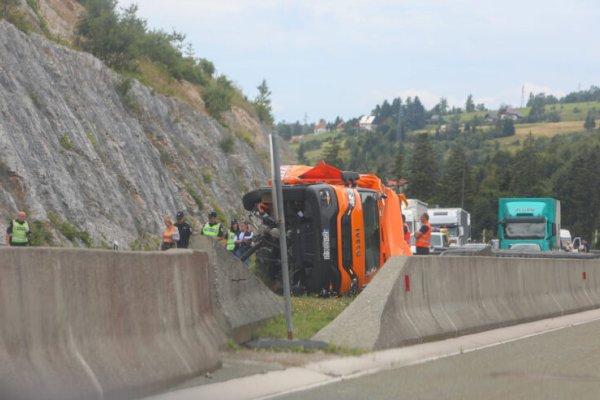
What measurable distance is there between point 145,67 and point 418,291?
36221mm

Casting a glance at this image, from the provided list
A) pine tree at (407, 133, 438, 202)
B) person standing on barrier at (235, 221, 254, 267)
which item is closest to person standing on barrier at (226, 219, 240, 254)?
person standing on barrier at (235, 221, 254, 267)

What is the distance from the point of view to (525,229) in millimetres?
52594

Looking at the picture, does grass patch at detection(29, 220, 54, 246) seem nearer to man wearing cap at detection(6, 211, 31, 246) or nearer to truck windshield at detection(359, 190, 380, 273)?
man wearing cap at detection(6, 211, 31, 246)

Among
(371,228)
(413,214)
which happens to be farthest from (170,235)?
(413,214)

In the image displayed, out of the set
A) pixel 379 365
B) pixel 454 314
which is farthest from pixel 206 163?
pixel 379 365

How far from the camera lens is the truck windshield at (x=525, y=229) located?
2052 inches

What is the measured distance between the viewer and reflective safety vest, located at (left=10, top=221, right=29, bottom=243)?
21.0 metres

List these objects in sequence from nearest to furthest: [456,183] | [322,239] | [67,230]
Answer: [322,239] < [67,230] < [456,183]

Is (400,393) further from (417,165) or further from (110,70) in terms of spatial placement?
(417,165)

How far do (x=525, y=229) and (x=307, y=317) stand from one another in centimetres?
3934

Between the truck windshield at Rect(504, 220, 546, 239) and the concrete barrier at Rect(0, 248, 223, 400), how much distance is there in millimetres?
42954

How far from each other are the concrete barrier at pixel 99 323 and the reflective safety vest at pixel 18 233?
11.2m

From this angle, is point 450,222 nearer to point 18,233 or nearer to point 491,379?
point 18,233

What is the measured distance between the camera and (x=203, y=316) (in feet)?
35.2
